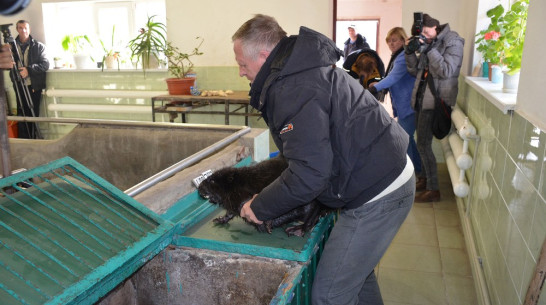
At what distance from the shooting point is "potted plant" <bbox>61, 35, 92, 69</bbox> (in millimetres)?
6988

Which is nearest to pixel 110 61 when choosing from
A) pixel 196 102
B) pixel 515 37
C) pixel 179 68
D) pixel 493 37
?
pixel 179 68

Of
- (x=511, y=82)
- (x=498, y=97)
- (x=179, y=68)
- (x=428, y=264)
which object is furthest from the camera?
(x=179, y=68)

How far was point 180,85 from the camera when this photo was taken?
578 cm

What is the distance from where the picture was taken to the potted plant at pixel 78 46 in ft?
22.9

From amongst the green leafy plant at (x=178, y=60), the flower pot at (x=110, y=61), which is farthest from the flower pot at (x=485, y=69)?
the flower pot at (x=110, y=61)

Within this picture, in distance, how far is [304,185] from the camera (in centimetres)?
138

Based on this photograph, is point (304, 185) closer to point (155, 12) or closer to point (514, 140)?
point (514, 140)

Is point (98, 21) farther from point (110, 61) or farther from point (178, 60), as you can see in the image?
point (178, 60)

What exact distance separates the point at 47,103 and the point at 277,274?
6932 mm

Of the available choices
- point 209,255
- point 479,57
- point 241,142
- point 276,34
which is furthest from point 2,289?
point 479,57

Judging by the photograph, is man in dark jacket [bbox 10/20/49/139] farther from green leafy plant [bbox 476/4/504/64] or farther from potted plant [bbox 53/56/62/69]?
green leafy plant [bbox 476/4/504/64]

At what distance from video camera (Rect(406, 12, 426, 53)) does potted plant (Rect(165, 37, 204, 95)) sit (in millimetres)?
3006

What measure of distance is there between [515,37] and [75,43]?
649 cm

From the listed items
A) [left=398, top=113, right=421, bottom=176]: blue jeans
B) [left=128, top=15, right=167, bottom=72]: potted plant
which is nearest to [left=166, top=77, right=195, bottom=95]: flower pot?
[left=128, top=15, right=167, bottom=72]: potted plant
